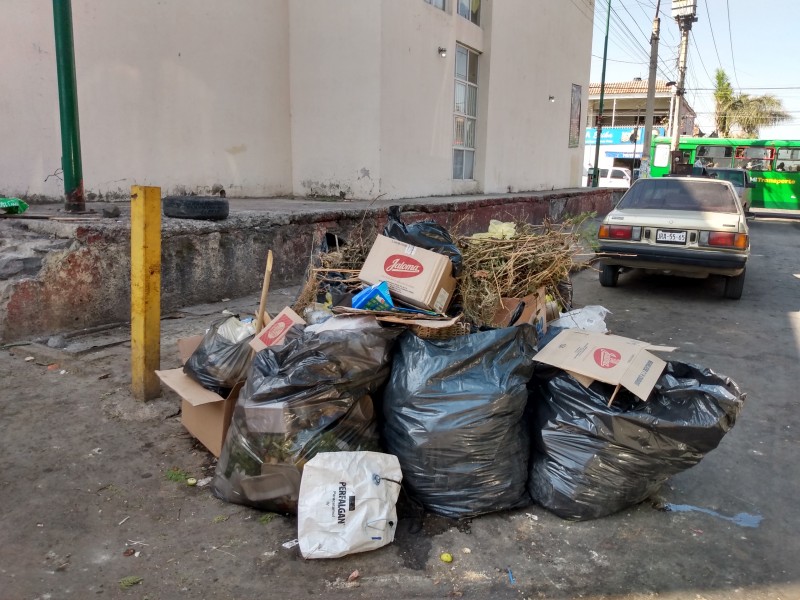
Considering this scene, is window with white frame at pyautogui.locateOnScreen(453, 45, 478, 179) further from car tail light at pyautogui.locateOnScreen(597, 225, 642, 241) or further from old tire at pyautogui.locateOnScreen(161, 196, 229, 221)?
old tire at pyautogui.locateOnScreen(161, 196, 229, 221)

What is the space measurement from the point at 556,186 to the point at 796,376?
13.7m

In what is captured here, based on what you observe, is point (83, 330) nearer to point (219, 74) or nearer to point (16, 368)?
point (16, 368)

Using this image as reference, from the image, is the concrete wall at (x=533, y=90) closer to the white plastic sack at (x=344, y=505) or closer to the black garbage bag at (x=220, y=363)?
the black garbage bag at (x=220, y=363)

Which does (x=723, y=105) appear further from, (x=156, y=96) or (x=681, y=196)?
(x=156, y=96)

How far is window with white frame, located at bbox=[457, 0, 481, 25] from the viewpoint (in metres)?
12.0

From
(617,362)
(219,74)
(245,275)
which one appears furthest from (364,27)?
(617,362)

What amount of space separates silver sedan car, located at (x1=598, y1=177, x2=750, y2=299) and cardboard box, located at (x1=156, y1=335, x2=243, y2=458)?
207 inches

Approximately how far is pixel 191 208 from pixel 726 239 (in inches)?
222

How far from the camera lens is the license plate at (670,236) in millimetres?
6770

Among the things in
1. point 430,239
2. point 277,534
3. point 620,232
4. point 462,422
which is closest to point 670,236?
point 620,232

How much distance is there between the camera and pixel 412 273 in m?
2.99

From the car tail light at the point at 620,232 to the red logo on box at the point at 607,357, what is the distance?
4775 mm

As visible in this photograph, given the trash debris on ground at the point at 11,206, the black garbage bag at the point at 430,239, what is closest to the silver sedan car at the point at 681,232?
the black garbage bag at the point at 430,239

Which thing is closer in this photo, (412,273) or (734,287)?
(412,273)
